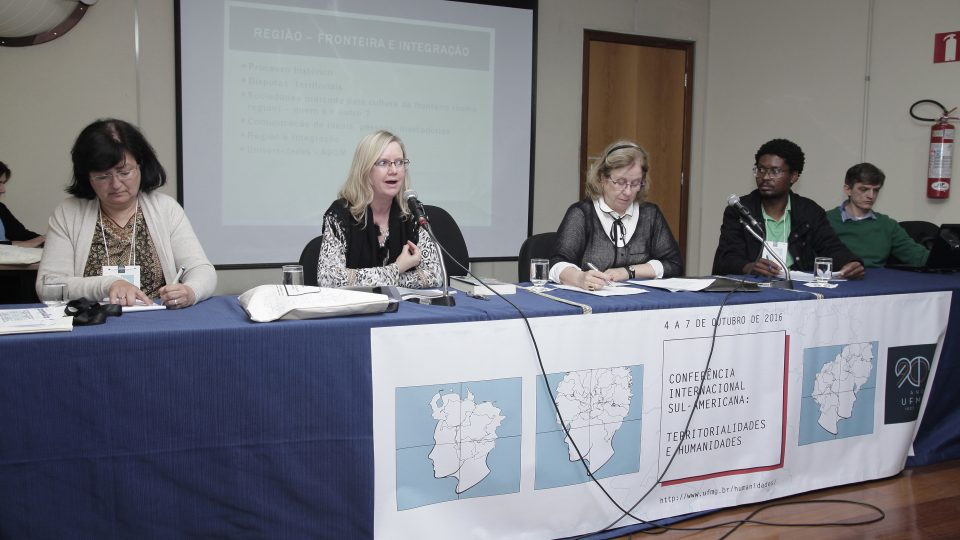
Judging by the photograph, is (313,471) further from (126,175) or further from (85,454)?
(126,175)

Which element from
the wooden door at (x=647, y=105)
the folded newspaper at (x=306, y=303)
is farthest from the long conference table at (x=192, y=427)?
the wooden door at (x=647, y=105)

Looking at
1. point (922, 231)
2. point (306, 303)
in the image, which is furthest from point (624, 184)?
point (922, 231)

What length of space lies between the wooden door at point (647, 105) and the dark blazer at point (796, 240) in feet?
6.69

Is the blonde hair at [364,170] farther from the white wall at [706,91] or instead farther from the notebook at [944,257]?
the notebook at [944,257]

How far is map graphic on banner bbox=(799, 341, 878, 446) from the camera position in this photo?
7.52ft

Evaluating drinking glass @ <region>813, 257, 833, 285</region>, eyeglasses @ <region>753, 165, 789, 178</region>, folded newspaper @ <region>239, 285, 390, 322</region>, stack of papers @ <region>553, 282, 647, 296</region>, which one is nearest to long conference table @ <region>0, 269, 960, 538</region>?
folded newspaper @ <region>239, 285, 390, 322</region>

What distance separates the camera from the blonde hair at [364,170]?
2438 millimetres

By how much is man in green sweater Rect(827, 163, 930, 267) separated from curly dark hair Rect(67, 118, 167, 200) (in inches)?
119

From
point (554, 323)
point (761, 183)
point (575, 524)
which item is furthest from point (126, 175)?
point (761, 183)

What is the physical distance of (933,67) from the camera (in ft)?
12.7

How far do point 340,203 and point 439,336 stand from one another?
2.87 feet

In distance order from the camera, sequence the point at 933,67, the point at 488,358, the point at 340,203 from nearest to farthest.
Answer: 1. the point at 488,358
2. the point at 340,203
3. the point at 933,67

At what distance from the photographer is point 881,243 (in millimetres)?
3457

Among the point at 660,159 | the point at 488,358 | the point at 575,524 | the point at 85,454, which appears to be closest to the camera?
the point at 85,454
